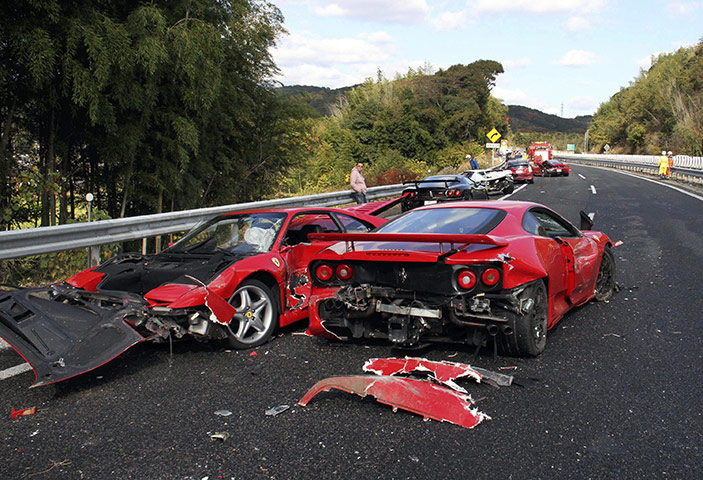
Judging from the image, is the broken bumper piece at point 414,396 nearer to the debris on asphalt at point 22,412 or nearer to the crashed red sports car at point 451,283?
the crashed red sports car at point 451,283

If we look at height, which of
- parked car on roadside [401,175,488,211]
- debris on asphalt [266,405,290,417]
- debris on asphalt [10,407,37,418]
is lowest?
debris on asphalt [10,407,37,418]

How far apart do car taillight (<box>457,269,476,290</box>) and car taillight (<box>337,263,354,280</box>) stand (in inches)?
37.4

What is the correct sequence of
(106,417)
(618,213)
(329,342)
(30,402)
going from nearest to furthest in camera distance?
(106,417) → (30,402) → (329,342) → (618,213)

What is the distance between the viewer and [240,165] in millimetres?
15445

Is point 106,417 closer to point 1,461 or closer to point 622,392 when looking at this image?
point 1,461

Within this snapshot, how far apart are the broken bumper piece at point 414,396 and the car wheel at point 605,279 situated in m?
3.52

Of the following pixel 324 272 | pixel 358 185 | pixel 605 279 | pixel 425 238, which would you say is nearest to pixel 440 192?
pixel 358 185

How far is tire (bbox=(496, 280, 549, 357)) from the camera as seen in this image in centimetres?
436

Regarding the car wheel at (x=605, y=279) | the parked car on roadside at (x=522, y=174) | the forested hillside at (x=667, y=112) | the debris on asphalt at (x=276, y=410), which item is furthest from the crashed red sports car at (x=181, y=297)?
the forested hillside at (x=667, y=112)

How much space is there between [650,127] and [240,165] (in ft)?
247

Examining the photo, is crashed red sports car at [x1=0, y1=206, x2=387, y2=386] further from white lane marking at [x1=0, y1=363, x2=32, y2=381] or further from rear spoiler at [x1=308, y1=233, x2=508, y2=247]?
rear spoiler at [x1=308, y1=233, x2=508, y2=247]

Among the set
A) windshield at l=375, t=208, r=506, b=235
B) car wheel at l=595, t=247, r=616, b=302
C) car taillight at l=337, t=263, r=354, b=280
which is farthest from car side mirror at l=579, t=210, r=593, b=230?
car taillight at l=337, t=263, r=354, b=280

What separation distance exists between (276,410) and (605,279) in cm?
454

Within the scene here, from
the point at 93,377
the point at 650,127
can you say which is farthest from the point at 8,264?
the point at 650,127
